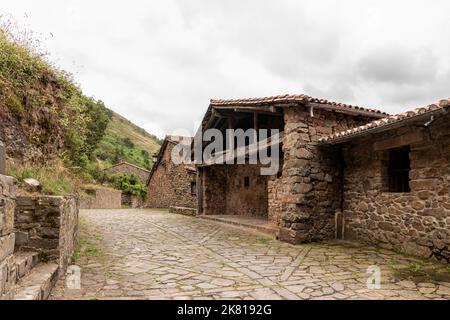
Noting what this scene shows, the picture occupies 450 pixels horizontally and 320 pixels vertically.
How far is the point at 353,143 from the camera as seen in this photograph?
333 inches

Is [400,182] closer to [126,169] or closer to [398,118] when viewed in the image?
[398,118]

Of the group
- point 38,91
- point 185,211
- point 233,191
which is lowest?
point 185,211

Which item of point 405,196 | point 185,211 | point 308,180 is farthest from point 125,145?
point 405,196

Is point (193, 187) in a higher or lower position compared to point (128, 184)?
lower

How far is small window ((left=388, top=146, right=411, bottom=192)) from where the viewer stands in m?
7.49

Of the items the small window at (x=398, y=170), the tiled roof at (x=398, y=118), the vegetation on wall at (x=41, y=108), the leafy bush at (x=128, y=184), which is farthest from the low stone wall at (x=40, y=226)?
the leafy bush at (x=128, y=184)

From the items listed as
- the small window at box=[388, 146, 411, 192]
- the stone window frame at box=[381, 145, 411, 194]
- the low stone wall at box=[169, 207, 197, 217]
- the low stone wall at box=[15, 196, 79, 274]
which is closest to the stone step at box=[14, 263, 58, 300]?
the low stone wall at box=[15, 196, 79, 274]

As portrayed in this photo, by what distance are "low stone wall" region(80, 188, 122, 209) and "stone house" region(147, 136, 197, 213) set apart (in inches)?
136

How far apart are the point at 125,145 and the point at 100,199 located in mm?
29216

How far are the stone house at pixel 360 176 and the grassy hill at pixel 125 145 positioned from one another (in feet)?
109

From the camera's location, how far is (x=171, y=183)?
64.6 ft

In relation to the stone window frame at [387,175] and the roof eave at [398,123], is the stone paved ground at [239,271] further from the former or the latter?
the roof eave at [398,123]

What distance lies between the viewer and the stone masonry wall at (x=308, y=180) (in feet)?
26.9

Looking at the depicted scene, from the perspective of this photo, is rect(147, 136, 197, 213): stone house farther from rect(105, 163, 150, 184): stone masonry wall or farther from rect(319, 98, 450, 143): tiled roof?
rect(105, 163, 150, 184): stone masonry wall
